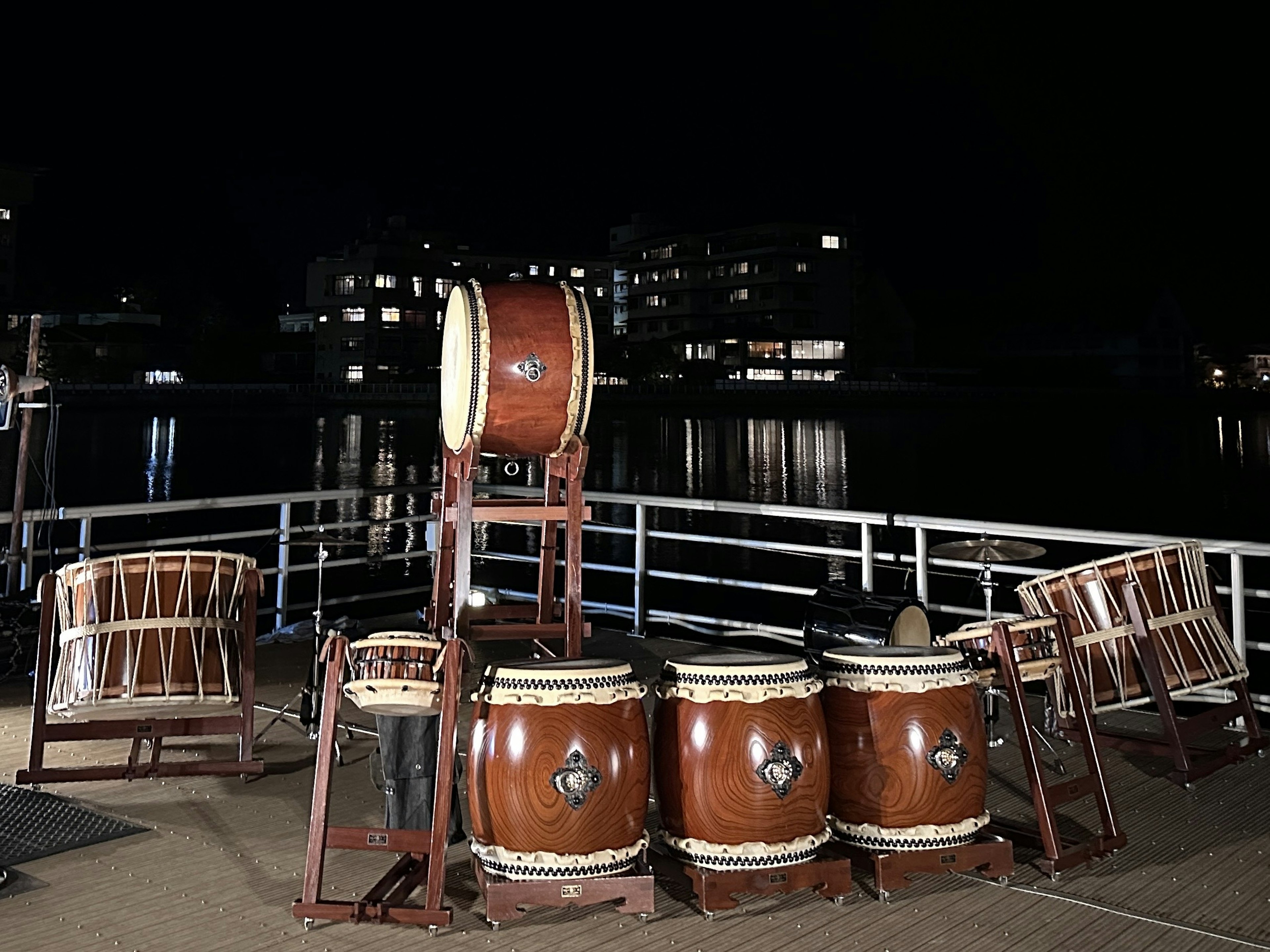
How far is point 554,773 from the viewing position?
347cm

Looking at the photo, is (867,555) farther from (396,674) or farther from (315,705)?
(396,674)

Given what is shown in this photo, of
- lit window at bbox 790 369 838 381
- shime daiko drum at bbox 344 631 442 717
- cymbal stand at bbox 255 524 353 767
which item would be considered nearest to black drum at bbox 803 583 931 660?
shime daiko drum at bbox 344 631 442 717

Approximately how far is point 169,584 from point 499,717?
2062 millimetres

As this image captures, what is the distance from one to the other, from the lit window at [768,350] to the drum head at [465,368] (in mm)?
74367

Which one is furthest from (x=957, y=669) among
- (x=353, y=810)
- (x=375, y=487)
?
(x=375, y=487)

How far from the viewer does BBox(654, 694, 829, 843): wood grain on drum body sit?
11.7 feet

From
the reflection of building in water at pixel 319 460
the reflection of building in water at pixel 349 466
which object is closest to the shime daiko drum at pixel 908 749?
the reflection of building in water at pixel 349 466

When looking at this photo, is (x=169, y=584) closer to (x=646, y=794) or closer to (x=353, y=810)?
(x=353, y=810)

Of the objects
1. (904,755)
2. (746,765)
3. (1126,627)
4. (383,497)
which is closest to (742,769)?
(746,765)

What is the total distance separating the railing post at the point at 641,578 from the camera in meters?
8.01

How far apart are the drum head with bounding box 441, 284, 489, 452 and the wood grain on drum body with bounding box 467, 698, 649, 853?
208cm

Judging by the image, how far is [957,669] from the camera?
3.79 meters

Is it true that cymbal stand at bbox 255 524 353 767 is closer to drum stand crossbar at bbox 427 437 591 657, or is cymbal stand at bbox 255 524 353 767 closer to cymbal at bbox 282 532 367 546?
cymbal at bbox 282 532 367 546

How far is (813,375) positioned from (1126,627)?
257ft
